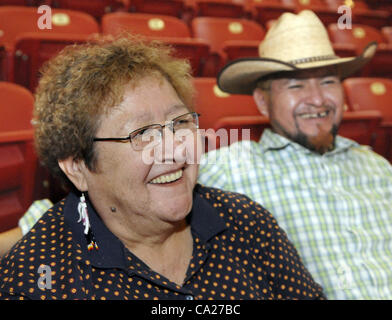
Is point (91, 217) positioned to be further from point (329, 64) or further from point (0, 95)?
point (329, 64)

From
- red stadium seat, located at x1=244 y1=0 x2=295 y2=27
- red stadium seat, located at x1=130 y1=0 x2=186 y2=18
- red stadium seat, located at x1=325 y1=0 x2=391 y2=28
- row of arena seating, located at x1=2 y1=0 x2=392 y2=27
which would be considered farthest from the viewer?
red stadium seat, located at x1=325 y1=0 x2=391 y2=28

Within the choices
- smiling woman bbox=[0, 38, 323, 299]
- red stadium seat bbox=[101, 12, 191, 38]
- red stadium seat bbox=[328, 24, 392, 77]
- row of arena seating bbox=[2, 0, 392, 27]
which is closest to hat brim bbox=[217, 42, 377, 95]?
smiling woman bbox=[0, 38, 323, 299]

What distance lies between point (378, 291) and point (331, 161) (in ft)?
1.43

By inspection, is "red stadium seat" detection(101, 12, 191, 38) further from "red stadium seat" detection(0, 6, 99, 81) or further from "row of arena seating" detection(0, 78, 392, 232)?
"row of arena seating" detection(0, 78, 392, 232)

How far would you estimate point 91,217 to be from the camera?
2.95ft

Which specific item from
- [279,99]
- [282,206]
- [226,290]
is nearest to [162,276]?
[226,290]

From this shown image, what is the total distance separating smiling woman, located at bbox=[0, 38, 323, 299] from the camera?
82cm

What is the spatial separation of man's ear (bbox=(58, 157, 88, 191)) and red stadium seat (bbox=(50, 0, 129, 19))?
2.24 metres

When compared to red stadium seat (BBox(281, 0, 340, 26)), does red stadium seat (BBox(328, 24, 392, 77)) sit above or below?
below

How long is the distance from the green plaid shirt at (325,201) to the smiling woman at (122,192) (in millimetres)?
343

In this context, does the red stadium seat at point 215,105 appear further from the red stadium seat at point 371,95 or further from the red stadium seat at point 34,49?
the red stadium seat at point 371,95

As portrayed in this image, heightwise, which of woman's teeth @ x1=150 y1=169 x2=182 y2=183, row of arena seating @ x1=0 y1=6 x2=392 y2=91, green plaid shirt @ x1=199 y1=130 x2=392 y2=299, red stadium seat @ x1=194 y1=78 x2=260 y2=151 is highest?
row of arena seating @ x1=0 y1=6 x2=392 y2=91
